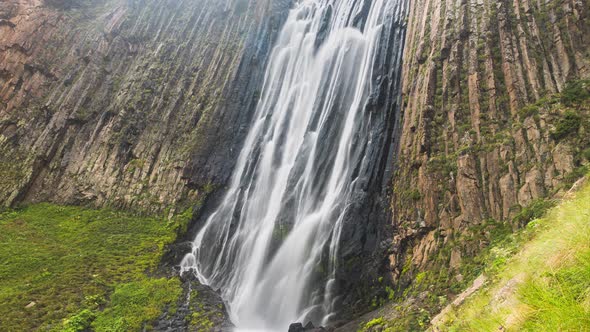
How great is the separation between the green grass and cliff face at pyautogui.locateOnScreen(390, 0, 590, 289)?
1016 centimetres

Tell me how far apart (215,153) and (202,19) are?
46.8 feet

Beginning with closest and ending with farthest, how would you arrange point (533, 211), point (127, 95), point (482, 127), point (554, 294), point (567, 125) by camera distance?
point (554, 294)
point (533, 211)
point (567, 125)
point (482, 127)
point (127, 95)

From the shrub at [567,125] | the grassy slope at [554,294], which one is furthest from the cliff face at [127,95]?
the grassy slope at [554,294]

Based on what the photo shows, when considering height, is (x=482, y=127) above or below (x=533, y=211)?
above

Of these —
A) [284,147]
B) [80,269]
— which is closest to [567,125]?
[284,147]

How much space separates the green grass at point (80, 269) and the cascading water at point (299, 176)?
2.62 metres

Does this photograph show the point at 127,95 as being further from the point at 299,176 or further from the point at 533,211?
the point at 533,211

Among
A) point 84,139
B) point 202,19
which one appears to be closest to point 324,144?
point 84,139

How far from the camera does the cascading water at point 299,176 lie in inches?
575

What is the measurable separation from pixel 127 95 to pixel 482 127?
24.5m

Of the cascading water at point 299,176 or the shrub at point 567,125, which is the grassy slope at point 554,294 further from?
the cascading water at point 299,176

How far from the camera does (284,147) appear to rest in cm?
2181

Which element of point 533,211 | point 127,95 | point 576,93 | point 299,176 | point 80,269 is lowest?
point 533,211

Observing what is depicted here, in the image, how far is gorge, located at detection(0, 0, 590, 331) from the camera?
1165 centimetres
